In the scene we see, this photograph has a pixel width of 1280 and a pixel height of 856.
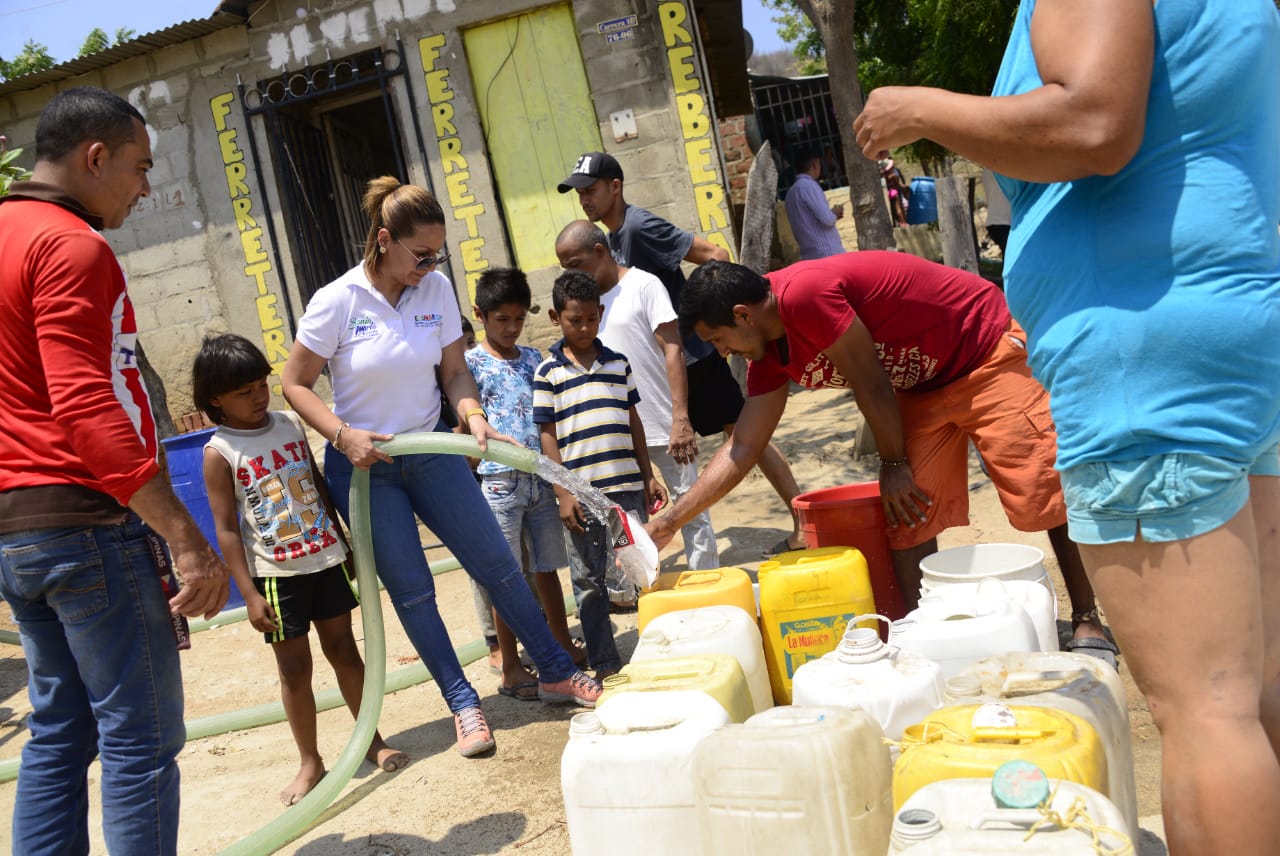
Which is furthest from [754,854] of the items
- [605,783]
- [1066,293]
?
[1066,293]

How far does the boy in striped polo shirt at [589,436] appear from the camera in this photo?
4.09m

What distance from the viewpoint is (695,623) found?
10.1ft

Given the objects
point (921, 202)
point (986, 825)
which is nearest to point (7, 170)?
point (986, 825)

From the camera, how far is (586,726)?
2.39 m

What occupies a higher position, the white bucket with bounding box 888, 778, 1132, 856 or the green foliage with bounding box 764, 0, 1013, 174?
the green foliage with bounding box 764, 0, 1013, 174

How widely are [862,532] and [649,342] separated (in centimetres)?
150

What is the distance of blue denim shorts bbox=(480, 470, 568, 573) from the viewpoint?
4285mm

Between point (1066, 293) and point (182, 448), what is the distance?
5.93m

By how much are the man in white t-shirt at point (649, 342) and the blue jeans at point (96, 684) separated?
2.43 m

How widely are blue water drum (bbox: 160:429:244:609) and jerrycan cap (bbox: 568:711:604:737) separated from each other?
15.4ft

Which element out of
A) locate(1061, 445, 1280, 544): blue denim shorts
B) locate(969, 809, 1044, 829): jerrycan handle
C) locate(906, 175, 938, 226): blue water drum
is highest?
locate(906, 175, 938, 226): blue water drum

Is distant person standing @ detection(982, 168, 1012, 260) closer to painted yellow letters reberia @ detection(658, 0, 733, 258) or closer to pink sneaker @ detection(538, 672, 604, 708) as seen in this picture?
painted yellow letters reberia @ detection(658, 0, 733, 258)

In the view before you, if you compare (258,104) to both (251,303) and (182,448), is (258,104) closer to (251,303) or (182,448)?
(251,303)

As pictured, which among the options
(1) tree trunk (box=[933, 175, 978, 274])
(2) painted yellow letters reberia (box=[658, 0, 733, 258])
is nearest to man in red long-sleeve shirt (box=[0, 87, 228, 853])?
(1) tree trunk (box=[933, 175, 978, 274])
